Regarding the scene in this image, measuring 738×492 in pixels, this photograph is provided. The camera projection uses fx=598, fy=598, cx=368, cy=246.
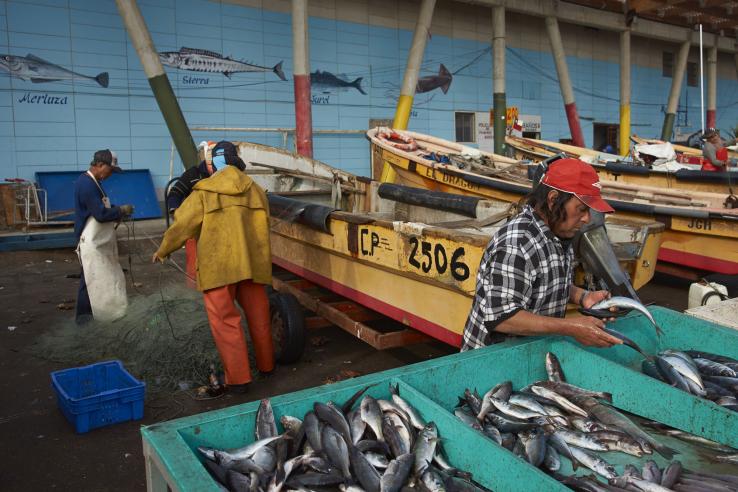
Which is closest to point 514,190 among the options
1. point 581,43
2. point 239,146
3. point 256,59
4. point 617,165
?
point 617,165

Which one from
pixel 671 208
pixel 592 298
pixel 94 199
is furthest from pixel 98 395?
pixel 671 208

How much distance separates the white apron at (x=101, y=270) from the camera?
241 inches

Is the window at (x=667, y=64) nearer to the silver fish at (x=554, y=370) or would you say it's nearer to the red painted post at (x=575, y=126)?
the red painted post at (x=575, y=126)

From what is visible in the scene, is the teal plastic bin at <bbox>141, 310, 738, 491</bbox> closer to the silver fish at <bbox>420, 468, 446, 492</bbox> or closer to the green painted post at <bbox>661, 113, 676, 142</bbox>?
the silver fish at <bbox>420, 468, 446, 492</bbox>

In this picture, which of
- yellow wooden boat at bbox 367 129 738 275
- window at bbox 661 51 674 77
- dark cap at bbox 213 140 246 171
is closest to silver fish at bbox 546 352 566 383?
dark cap at bbox 213 140 246 171

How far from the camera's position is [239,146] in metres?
8.44

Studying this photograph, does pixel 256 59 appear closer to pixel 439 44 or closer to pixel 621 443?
pixel 439 44

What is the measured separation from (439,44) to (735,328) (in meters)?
17.0

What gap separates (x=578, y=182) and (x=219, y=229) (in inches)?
119

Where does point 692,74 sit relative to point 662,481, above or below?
above

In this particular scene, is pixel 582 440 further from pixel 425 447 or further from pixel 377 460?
pixel 377 460

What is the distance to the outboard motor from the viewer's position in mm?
3754

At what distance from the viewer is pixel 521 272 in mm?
2508

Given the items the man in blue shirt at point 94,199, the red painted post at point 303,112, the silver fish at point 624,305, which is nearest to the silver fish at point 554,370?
the silver fish at point 624,305
